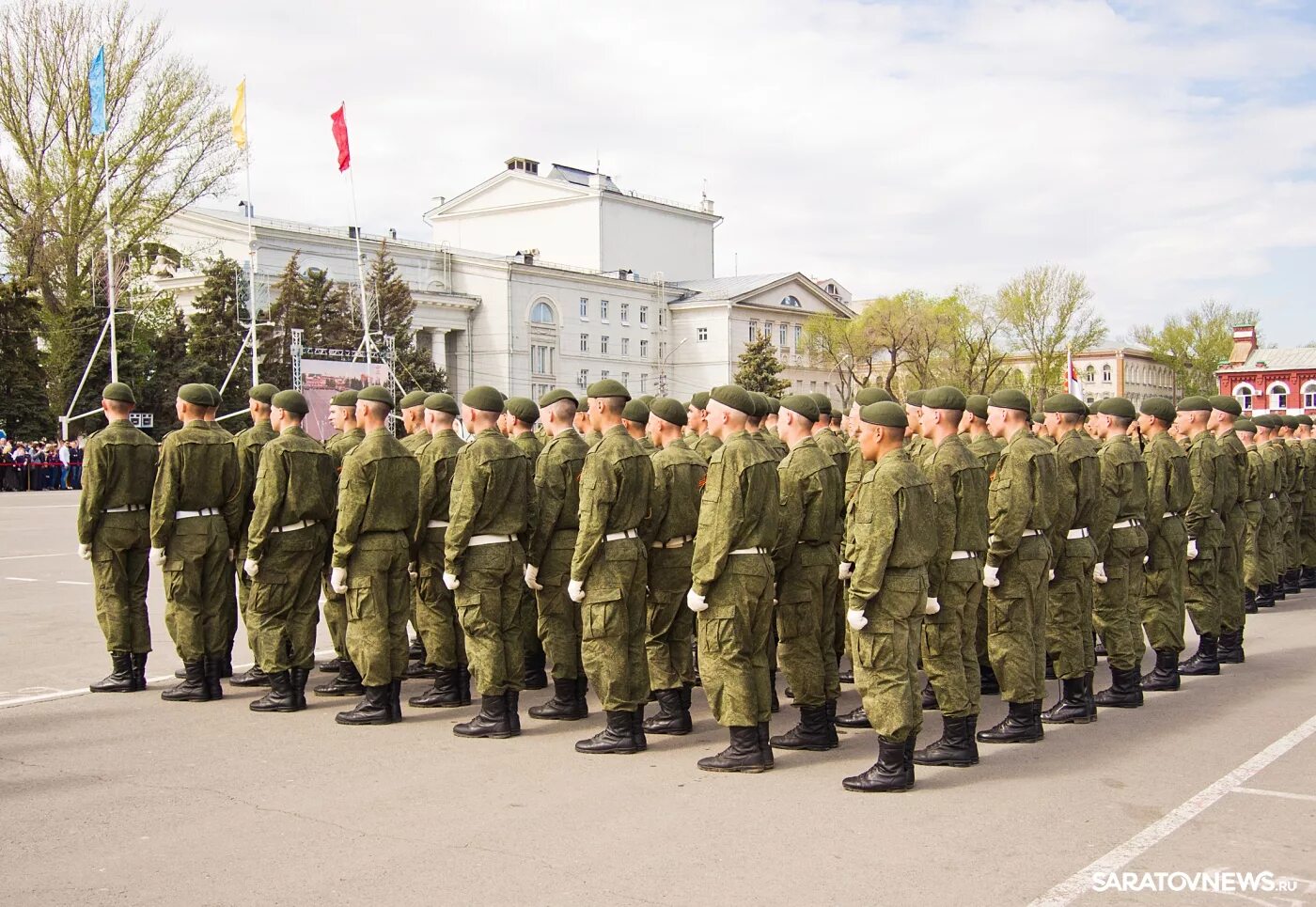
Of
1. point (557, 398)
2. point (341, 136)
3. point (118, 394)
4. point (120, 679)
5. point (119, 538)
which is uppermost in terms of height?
point (341, 136)

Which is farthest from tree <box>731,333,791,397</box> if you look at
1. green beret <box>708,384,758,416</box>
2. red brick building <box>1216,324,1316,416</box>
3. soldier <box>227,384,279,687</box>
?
green beret <box>708,384,758,416</box>

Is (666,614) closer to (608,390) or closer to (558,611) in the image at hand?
(558,611)

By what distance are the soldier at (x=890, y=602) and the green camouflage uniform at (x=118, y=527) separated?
18.3 ft

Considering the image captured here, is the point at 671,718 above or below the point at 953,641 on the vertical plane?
below

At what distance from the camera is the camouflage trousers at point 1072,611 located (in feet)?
25.7

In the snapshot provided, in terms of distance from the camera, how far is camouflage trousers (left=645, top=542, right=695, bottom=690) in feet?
25.4

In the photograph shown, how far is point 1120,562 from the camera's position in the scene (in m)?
8.54

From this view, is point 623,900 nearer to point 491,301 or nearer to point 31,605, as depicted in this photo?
point 31,605

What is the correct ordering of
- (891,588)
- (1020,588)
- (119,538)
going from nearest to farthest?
(891,588)
(1020,588)
(119,538)

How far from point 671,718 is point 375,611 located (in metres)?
2.14

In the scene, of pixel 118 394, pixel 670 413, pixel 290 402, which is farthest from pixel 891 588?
pixel 118 394

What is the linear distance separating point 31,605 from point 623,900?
10549mm

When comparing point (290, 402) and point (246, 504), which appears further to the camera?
point (246, 504)

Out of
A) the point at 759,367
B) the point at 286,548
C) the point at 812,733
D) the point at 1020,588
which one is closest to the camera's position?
the point at 812,733
